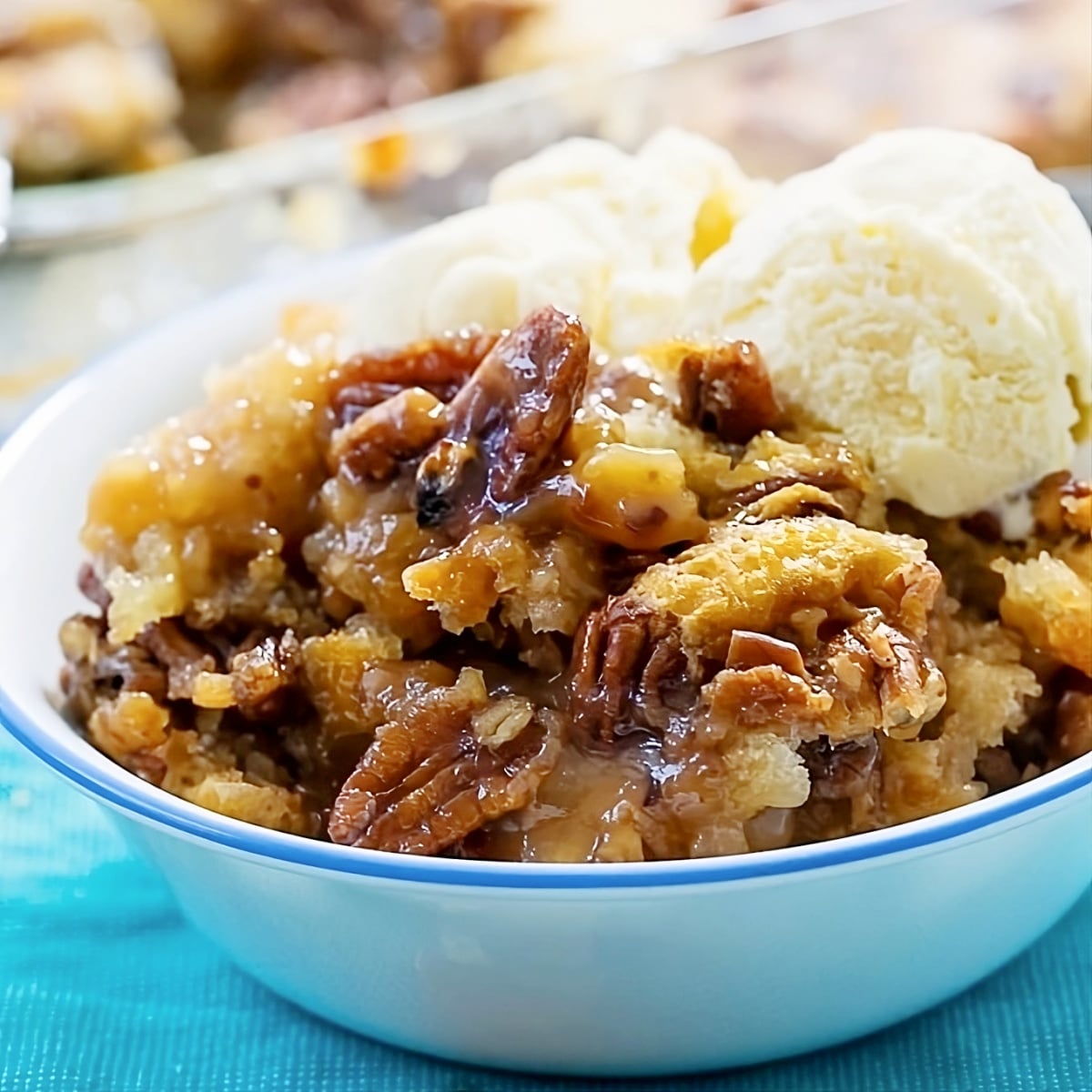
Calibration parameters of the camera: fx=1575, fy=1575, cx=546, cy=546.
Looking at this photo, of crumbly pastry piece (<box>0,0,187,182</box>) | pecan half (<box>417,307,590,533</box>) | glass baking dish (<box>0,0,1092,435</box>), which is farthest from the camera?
crumbly pastry piece (<box>0,0,187,182</box>)

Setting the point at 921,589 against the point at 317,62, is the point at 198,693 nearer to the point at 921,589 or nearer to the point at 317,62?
the point at 921,589

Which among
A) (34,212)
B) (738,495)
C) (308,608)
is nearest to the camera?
(738,495)

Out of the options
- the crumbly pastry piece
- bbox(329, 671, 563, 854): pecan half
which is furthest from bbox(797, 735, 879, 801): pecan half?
the crumbly pastry piece

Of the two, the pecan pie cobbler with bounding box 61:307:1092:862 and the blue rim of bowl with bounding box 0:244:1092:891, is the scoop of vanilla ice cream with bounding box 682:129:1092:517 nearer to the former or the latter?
the pecan pie cobbler with bounding box 61:307:1092:862

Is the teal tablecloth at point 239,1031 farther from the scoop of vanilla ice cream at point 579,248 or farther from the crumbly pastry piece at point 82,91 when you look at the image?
the crumbly pastry piece at point 82,91

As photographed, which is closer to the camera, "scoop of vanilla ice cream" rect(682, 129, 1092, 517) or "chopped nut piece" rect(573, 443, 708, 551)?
"chopped nut piece" rect(573, 443, 708, 551)

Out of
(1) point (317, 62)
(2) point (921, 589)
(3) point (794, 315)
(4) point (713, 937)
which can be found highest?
(3) point (794, 315)

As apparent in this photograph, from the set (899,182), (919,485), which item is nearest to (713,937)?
(919,485)

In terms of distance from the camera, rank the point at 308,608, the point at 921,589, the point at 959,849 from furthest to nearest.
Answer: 1. the point at 308,608
2. the point at 921,589
3. the point at 959,849
